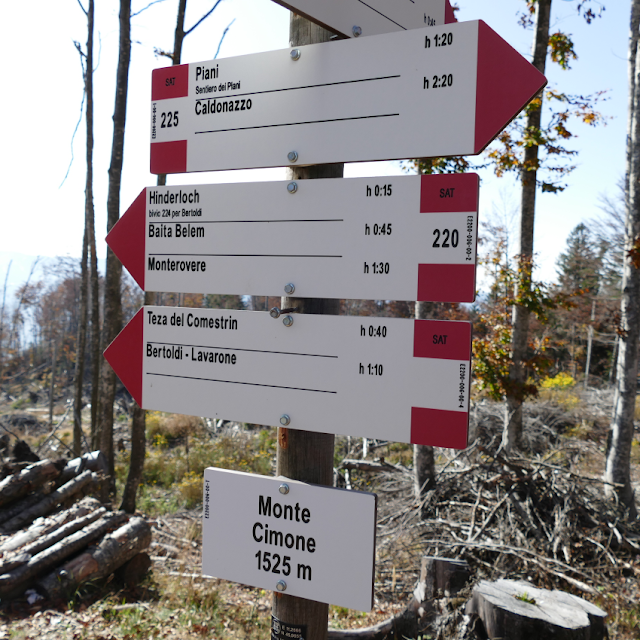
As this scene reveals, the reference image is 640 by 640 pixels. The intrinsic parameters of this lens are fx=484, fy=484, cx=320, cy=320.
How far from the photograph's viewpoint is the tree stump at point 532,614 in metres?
3.32

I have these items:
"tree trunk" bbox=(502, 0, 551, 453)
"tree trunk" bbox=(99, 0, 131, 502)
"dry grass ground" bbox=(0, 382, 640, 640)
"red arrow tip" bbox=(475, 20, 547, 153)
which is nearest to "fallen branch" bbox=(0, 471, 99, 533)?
"dry grass ground" bbox=(0, 382, 640, 640)

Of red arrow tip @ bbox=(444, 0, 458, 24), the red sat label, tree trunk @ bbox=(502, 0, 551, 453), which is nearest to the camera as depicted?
the red sat label

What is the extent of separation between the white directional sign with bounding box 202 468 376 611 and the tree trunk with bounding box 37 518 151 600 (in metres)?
3.99

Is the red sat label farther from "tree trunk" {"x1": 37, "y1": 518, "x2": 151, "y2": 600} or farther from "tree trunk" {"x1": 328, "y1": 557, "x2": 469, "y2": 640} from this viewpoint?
"tree trunk" {"x1": 37, "y1": 518, "x2": 151, "y2": 600}

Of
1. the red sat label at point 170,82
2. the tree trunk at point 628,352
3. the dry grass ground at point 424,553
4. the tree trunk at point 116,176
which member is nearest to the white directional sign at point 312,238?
the red sat label at point 170,82

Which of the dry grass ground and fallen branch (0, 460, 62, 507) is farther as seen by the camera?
fallen branch (0, 460, 62, 507)

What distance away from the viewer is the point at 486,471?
21.7ft

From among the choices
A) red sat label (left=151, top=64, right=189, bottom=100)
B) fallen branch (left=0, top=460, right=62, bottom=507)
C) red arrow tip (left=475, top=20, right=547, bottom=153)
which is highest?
red sat label (left=151, top=64, right=189, bottom=100)

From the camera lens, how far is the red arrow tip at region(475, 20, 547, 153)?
4.45 ft

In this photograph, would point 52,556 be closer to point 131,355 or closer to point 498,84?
point 131,355

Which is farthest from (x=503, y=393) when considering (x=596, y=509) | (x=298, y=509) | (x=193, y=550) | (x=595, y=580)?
(x=298, y=509)

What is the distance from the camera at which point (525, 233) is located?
26.0ft

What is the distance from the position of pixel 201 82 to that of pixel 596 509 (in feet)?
21.1

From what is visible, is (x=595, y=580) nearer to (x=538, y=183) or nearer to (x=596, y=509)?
(x=596, y=509)
